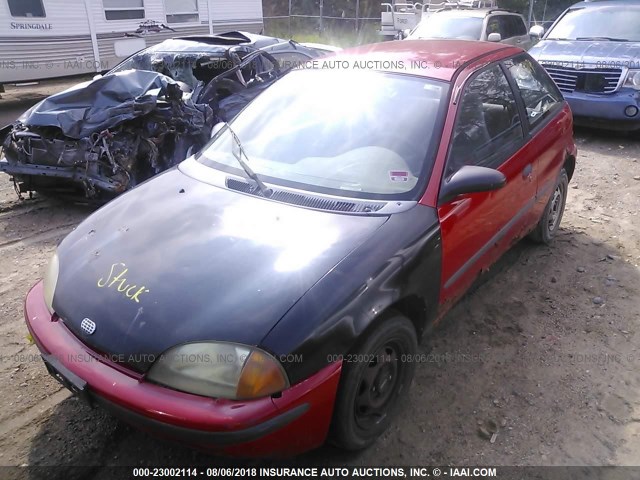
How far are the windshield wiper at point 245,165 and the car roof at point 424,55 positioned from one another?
34.6 inches

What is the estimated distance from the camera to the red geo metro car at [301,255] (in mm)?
1882

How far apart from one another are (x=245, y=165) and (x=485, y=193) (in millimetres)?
1365

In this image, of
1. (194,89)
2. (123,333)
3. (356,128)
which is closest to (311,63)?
(356,128)

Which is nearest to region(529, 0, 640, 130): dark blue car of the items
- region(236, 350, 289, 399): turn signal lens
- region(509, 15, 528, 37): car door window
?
region(509, 15, 528, 37): car door window

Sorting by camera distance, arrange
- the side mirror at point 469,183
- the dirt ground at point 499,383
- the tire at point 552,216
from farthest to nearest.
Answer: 1. the tire at point 552,216
2. the side mirror at point 469,183
3. the dirt ground at point 499,383

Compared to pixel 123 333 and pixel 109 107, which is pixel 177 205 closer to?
pixel 123 333

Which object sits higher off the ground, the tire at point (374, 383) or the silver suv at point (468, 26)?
the silver suv at point (468, 26)

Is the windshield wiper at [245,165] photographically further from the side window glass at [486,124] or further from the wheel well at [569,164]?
the wheel well at [569,164]

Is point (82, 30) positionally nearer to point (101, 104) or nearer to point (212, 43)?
point (212, 43)

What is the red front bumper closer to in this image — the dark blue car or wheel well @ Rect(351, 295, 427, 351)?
wheel well @ Rect(351, 295, 427, 351)

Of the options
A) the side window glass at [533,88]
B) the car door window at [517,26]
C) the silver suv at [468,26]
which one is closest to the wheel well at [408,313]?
the side window glass at [533,88]

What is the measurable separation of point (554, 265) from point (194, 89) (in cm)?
449

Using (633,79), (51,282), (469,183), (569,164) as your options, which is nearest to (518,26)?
(633,79)

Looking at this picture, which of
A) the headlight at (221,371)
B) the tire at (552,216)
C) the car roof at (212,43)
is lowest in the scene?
the tire at (552,216)
